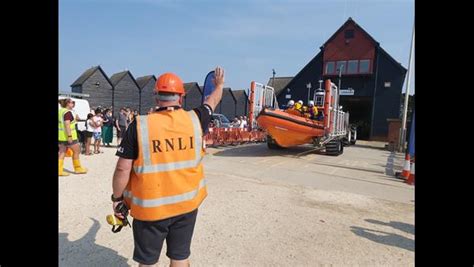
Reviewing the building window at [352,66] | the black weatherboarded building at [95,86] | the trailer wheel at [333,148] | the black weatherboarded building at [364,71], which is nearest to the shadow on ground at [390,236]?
the trailer wheel at [333,148]

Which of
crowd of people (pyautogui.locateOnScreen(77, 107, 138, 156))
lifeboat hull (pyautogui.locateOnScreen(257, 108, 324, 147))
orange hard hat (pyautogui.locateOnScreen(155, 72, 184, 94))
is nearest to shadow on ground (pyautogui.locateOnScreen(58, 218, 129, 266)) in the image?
orange hard hat (pyautogui.locateOnScreen(155, 72, 184, 94))

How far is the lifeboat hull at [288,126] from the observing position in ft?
37.1

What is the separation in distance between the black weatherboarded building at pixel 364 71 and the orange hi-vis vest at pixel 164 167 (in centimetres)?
2515

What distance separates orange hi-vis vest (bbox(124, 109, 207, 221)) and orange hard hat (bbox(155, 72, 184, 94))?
157 mm

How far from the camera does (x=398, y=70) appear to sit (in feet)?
78.6

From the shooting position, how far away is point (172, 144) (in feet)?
7.24

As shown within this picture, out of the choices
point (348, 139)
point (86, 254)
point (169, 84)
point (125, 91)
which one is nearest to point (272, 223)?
point (86, 254)

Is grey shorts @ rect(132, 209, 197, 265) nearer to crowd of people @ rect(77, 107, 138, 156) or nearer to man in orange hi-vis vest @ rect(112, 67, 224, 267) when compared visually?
man in orange hi-vis vest @ rect(112, 67, 224, 267)

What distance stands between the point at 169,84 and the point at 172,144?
45 centimetres

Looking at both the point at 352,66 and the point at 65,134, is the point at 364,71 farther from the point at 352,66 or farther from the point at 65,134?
the point at 65,134

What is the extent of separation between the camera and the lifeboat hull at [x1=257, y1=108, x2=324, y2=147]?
1130 cm
